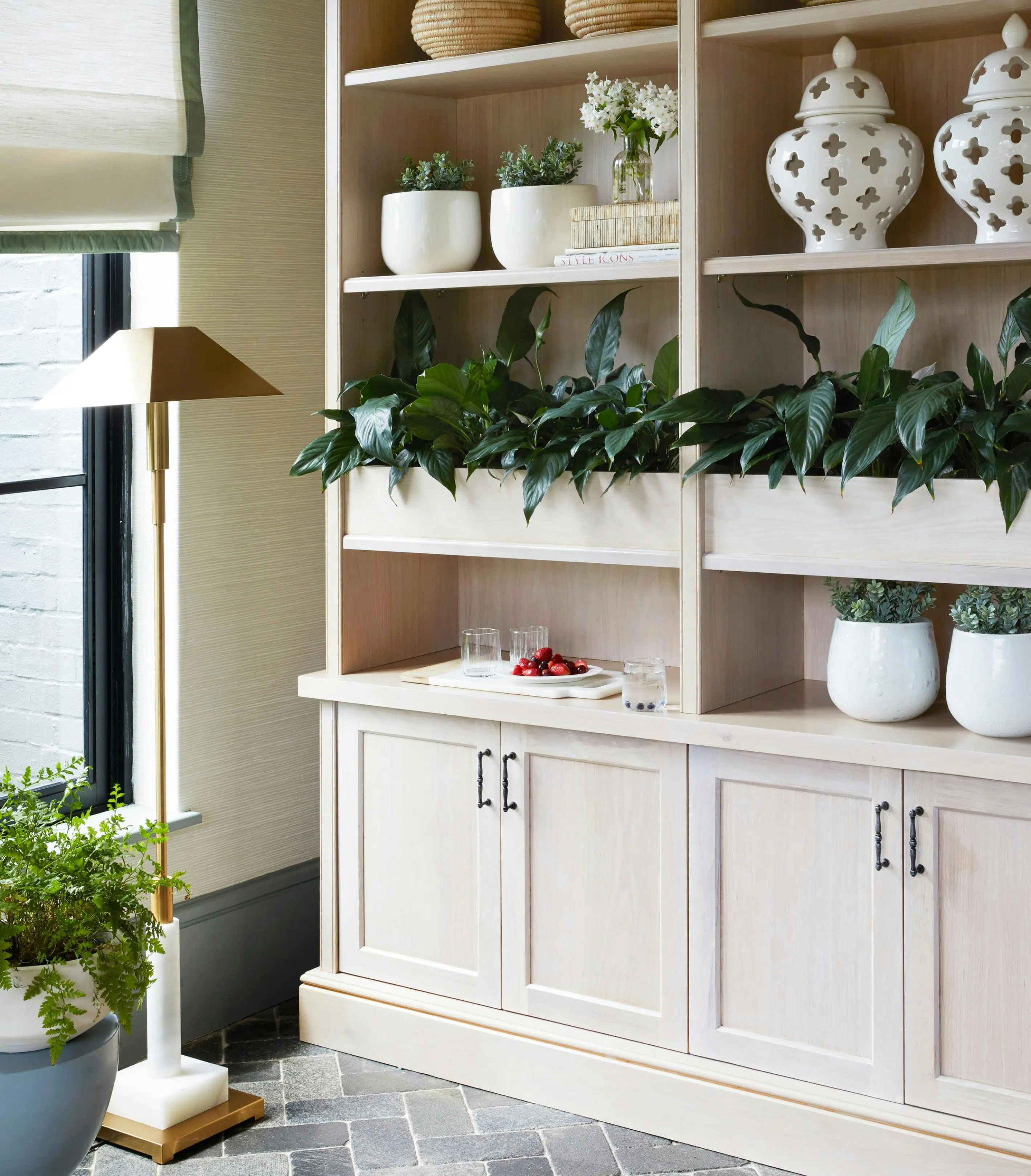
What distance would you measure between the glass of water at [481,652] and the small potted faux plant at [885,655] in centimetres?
74

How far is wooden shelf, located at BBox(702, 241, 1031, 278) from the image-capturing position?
2.39 meters

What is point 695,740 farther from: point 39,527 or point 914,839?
point 39,527

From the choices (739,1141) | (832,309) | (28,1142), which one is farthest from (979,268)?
(28,1142)

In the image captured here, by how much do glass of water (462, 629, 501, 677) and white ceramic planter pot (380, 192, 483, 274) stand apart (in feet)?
2.59

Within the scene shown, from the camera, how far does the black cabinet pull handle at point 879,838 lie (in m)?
2.53

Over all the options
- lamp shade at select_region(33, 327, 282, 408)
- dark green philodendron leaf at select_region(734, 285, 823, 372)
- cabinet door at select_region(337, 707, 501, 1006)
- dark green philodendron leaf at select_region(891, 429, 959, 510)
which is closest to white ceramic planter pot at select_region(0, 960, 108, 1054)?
cabinet door at select_region(337, 707, 501, 1006)

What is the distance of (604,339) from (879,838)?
1174 millimetres

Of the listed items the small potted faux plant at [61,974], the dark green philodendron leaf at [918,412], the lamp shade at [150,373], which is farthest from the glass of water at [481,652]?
the dark green philodendron leaf at [918,412]

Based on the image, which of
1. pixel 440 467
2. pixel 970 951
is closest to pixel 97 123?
pixel 440 467

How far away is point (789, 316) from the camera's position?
8.95 ft

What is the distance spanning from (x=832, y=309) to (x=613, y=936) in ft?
4.53

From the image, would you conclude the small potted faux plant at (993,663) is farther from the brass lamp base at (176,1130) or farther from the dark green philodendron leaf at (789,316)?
the brass lamp base at (176,1130)

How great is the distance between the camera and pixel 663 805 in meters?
2.76

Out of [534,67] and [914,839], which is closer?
[914,839]
